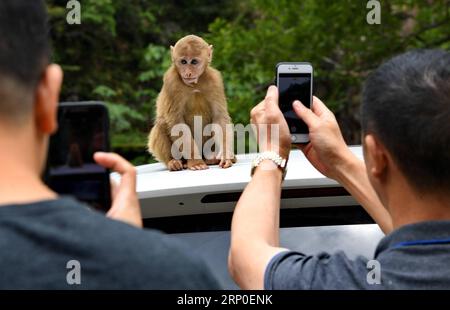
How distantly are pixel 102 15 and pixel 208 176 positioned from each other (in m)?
9.63

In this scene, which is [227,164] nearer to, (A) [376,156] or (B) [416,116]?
(A) [376,156]

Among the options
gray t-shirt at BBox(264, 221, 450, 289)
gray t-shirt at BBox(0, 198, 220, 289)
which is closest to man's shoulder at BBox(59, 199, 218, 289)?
gray t-shirt at BBox(0, 198, 220, 289)

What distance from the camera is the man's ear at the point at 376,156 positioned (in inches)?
68.8

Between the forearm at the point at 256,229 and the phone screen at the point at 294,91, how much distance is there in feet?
0.85

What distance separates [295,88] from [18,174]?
136 centimetres

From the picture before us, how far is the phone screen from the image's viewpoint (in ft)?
7.71

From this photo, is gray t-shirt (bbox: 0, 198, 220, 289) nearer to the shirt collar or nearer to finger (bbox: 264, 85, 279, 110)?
the shirt collar

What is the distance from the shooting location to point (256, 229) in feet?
6.37

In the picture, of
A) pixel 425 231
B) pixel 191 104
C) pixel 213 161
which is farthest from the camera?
pixel 191 104

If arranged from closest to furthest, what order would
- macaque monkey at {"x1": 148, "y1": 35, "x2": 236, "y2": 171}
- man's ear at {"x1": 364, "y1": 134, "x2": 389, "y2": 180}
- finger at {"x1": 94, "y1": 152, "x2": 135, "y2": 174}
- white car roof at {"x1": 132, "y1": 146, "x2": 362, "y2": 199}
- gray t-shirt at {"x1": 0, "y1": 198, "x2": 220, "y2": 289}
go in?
gray t-shirt at {"x1": 0, "y1": 198, "x2": 220, "y2": 289}
finger at {"x1": 94, "y1": 152, "x2": 135, "y2": 174}
man's ear at {"x1": 364, "y1": 134, "x2": 389, "y2": 180}
white car roof at {"x1": 132, "y1": 146, "x2": 362, "y2": 199}
macaque monkey at {"x1": 148, "y1": 35, "x2": 236, "y2": 171}

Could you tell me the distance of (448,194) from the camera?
1.70 meters

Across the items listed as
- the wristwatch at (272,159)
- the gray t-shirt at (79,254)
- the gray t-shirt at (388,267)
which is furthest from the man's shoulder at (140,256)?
the wristwatch at (272,159)

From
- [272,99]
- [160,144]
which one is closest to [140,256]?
[272,99]
